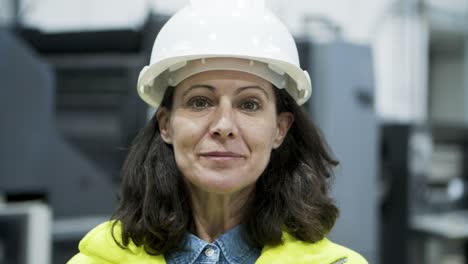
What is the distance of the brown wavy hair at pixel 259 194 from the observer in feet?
2.87

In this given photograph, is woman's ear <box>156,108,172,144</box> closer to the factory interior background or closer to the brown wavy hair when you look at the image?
the brown wavy hair

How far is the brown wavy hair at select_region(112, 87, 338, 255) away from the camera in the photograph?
875 mm

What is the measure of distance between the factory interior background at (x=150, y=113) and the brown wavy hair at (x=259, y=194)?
0.57 feet

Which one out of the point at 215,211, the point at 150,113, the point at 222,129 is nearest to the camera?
the point at 222,129

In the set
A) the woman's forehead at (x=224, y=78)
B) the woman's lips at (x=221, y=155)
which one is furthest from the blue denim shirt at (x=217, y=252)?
the woman's forehead at (x=224, y=78)

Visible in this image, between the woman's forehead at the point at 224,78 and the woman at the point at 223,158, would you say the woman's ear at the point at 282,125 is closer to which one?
the woman at the point at 223,158

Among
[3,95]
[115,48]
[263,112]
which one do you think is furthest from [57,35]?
[263,112]

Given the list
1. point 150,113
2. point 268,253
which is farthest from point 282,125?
point 150,113

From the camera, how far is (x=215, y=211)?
2.98 feet

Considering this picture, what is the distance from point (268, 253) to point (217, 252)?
0.09 m

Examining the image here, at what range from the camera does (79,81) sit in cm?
326

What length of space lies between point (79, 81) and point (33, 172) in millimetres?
1228

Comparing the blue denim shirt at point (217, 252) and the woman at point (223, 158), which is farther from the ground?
the woman at point (223, 158)

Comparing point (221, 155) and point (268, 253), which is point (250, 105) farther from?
point (268, 253)
